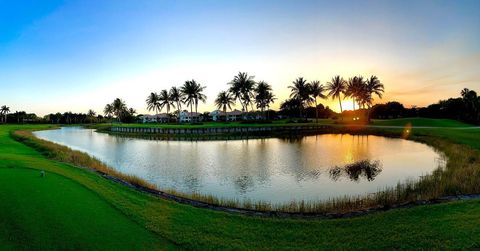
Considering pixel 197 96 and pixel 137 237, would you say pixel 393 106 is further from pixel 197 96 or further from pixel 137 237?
pixel 137 237

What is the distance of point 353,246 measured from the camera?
7.47m

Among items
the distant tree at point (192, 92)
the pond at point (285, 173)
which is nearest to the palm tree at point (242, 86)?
the distant tree at point (192, 92)

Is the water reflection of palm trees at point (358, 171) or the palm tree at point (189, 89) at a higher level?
the palm tree at point (189, 89)

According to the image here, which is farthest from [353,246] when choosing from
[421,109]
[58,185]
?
[421,109]

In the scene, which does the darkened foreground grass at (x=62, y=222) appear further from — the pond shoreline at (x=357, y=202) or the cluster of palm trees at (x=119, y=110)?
the cluster of palm trees at (x=119, y=110)

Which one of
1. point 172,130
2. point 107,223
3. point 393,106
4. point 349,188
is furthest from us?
point 393,106

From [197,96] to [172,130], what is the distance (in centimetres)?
3290

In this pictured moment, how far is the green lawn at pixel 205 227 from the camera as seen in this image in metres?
7.64

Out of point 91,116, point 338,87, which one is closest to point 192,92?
point 338,87

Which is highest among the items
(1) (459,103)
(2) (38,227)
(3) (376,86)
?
(3) (376,86)

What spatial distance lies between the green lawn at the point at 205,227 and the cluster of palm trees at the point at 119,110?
439 ft

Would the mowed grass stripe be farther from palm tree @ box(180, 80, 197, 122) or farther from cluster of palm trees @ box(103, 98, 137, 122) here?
cluster of palm trees @ box(103, 98, 137, 122)

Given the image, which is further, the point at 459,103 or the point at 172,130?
the point at 459,103

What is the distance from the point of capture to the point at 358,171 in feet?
70.5
